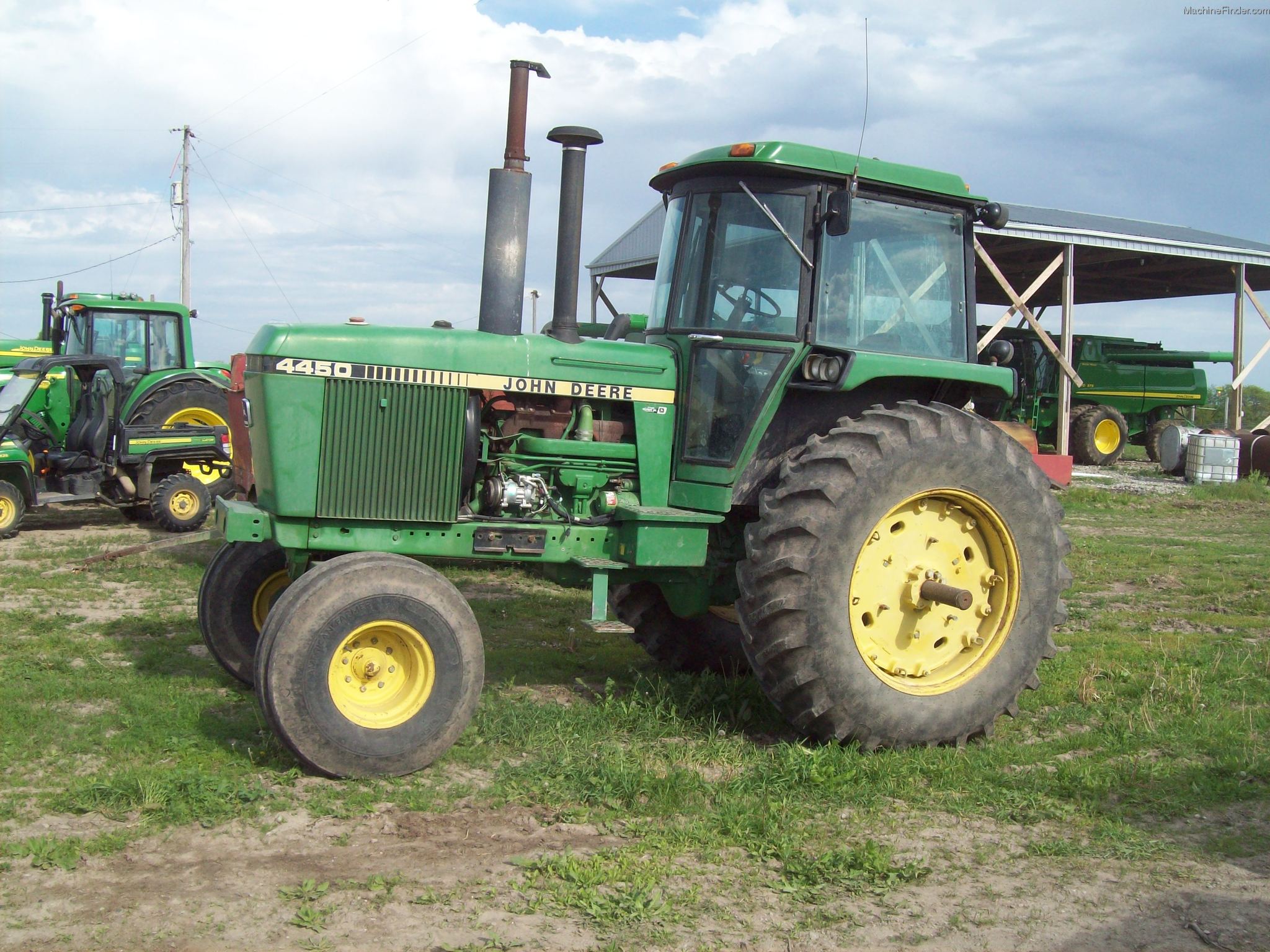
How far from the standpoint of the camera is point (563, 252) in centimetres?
521

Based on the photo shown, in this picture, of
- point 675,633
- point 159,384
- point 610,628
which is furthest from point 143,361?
point 675,633

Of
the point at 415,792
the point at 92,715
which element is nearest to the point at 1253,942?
the point at 415,792

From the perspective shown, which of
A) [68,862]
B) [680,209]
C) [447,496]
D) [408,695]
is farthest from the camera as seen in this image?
[680,209]

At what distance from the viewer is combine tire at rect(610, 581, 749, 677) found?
6.28 metres

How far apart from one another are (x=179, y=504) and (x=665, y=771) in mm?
9093

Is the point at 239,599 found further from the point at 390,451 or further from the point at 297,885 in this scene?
the point at 297,885

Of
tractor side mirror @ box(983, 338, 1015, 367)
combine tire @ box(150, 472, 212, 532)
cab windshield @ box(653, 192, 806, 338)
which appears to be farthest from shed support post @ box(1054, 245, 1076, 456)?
cab windshield @ box(653, 192, 806, 338)

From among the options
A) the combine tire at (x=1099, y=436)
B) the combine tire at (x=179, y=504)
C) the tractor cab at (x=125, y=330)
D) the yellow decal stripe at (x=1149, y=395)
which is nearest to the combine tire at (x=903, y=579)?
the combine tire at (x=179, y=504)

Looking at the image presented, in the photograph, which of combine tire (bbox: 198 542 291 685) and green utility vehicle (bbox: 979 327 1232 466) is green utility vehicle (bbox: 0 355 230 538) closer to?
combine tire (bbox: 198 542 291 685)

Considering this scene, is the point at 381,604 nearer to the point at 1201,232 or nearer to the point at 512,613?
the point at 512,613

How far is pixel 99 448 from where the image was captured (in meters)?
12.3

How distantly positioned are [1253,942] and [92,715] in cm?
467

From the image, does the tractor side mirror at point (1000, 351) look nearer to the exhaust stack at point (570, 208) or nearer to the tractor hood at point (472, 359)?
the tractor hood at point (472, 359)

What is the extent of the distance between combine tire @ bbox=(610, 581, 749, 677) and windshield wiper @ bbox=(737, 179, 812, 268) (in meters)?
2.05
